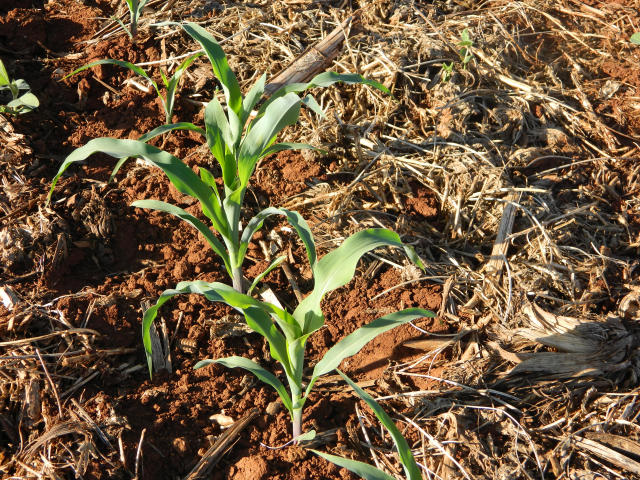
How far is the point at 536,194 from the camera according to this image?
2.44 meters

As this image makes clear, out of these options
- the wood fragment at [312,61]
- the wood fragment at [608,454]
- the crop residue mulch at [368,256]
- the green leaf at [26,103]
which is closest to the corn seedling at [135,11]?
the crop residue mulch at [368,256]

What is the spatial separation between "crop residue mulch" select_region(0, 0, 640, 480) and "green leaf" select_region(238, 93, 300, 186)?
50cm

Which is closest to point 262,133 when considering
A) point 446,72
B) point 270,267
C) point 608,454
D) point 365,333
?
point 270,267

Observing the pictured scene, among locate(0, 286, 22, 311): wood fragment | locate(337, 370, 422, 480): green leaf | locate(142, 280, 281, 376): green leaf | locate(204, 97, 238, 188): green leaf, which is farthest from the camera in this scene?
locate(0, 286, 22, 311): wood fragment

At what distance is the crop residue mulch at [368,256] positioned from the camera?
1761mm

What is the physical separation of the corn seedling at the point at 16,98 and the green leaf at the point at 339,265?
1.70 meters

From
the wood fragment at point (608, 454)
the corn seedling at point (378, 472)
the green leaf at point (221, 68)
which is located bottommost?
the wood fragment at point (608, 454)

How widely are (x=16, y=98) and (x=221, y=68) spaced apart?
4.14ft

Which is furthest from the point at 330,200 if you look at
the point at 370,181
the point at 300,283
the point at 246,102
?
the point at 246,102

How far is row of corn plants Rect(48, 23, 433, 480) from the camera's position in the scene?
1527mm

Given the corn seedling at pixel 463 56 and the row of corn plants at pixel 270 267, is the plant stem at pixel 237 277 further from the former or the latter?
the corn seedling at pixel 463 56

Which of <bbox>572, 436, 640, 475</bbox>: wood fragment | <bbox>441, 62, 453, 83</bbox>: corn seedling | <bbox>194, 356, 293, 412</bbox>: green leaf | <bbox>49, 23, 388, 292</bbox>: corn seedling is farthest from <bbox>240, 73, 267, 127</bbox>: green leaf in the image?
<bbox>572, 436, 640, 475</bbox>: wood fragment

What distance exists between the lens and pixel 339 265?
60.6 inches

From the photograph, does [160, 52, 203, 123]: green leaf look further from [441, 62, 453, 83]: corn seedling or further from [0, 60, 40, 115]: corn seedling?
[441, 62, 453, 83]: corn seedling
